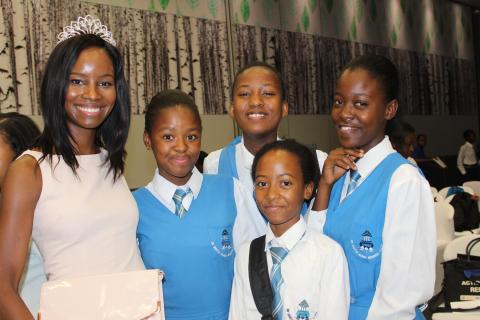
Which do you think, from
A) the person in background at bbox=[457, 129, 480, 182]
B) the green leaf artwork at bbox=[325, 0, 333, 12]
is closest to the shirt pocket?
the green leaf artwork at bbox=[325, 0, 333, 12]

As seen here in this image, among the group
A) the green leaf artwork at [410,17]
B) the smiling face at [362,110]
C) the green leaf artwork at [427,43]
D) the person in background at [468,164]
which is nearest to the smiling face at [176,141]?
the smiling face at [362,110]

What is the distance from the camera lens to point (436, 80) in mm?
15172

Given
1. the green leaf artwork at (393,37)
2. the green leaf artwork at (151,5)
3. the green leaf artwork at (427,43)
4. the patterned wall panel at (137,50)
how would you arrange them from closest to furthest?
the patterned wall panel at (137,50)
the green leaf artwork at (151,5)
the green leaf artwork at (393,37)
the green leaf artwork at (427,43)

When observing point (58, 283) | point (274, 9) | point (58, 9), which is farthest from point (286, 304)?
point (274, 9)

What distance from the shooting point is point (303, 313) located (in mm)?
1947

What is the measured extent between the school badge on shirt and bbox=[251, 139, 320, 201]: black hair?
0.33 m

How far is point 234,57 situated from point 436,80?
340 inches

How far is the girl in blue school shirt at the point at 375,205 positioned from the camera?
190 cm

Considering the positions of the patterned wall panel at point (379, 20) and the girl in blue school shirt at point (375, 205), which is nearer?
the girl in blue school shirt at point (375, 205)

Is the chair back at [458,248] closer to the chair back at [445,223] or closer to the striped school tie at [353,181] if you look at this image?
the chair back at [445,223]

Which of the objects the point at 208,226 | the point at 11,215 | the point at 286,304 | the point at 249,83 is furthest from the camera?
the point at 249,83

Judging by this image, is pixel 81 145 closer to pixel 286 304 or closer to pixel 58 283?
pixel 58 283

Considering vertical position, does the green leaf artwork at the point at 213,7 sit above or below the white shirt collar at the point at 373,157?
above

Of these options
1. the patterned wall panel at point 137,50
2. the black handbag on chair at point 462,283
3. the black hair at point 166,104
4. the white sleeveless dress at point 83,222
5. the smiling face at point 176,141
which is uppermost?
Answer: the patterned wall panel at point 137,50
